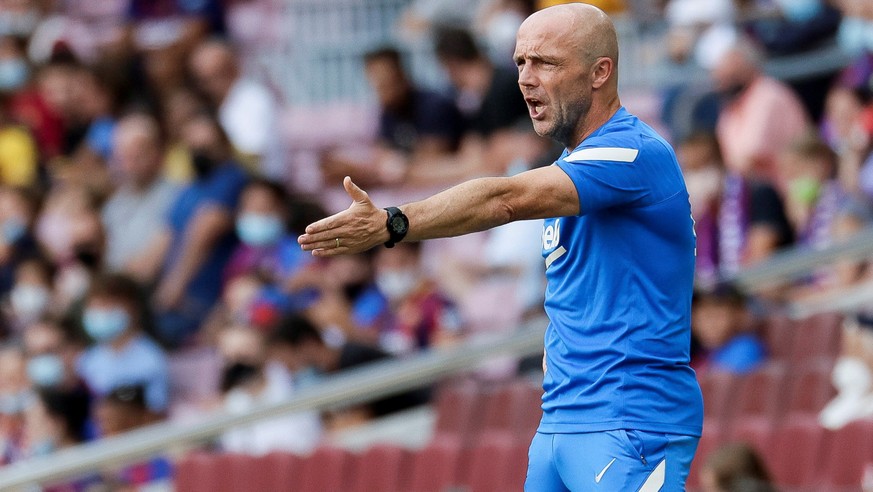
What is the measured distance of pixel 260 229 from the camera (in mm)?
10062

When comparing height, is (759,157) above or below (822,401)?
above

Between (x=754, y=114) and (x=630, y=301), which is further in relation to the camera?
(x=754, y=114)

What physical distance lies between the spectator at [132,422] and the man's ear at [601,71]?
17.2 ft

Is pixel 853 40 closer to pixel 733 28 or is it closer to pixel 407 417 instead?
pixel 733 28

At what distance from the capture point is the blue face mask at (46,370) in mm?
9805

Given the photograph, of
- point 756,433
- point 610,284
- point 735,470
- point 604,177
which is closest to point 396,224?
point 604,177

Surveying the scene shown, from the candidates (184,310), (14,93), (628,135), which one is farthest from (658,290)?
(14,93)

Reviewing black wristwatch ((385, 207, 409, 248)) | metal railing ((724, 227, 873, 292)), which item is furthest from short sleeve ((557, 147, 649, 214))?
metal railing ((724, 227, 873, 292))

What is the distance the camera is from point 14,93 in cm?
1303

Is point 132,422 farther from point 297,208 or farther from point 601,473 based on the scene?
point 601,473

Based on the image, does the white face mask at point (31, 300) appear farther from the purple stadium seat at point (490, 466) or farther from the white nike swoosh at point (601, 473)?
the white nike swoosh at point (601, 473)

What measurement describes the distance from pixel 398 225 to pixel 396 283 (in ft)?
18.7

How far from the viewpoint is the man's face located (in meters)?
4.17

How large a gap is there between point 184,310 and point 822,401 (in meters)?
4.73
